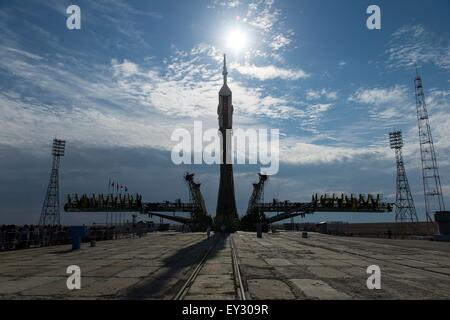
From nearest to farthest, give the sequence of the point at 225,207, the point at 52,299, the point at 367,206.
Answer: the point at 52,299 → the point at 225,207 → the point at 367,206

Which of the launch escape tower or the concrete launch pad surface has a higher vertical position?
the launch escape tower

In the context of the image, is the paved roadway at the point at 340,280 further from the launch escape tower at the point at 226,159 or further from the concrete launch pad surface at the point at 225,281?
the launch escape tower at the point at 226,159

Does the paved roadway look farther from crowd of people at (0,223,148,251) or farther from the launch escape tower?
the launch escape tower

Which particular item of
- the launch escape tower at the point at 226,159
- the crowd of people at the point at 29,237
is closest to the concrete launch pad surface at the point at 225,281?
the crowd of people at the point at 29,237

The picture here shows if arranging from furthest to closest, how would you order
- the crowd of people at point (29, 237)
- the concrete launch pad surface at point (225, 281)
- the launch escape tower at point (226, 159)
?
the launch escape tower at point (226, 159), the crowd of people at point (29, 237), the concrete launch pad surface at point (225, 281)

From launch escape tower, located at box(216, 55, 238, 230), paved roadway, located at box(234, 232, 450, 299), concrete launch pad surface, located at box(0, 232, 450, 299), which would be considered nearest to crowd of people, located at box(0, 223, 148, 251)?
concrete launch pad surface, located at box(0, 232, 450, 299)

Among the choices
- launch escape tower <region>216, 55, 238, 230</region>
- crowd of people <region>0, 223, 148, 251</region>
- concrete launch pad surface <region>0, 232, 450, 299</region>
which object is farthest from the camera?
launch escape tower <region>216, 55, 238, 230</region>

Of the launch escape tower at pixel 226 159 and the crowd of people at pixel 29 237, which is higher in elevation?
the launch escape tower at pixel 226 159

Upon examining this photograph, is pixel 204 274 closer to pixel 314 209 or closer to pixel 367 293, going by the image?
pixel 367 293

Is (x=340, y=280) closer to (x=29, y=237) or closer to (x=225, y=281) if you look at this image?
(x=225, y=281)

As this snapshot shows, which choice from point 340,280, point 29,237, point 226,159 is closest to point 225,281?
point 340,280

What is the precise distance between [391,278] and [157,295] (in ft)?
34.5

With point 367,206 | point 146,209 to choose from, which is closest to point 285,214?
point 367,206
